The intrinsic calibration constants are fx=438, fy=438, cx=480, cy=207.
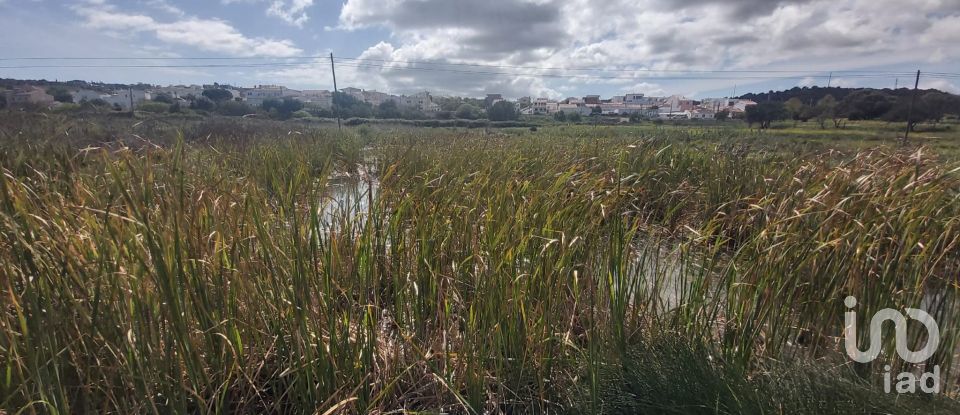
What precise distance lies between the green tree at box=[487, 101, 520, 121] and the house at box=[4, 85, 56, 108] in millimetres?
A: 18265

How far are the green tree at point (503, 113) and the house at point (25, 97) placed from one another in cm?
1826

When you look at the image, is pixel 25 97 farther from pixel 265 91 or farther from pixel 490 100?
pixel 490 100

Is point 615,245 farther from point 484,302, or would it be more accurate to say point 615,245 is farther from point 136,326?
point 136,326

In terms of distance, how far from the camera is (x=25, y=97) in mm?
10258

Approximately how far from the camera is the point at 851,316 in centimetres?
162

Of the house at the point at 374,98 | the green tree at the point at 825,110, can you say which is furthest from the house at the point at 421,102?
the green tree at the point at 825,110

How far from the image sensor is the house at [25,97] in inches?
362

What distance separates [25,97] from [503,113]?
→ 65.7 ft

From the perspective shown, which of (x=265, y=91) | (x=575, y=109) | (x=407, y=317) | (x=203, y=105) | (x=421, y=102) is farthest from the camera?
(x=575, y=109)

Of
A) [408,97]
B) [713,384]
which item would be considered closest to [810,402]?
[713,384]

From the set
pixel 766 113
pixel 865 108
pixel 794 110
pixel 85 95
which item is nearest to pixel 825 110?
pixel 794 110

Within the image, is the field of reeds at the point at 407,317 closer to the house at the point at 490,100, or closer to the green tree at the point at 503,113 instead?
the green tree at the point at 503,113

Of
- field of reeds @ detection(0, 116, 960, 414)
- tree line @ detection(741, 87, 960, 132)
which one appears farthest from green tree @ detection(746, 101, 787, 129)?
field of reeds @ detection(0, 116, 960, 414)

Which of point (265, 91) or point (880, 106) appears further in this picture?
point (265, 91)
